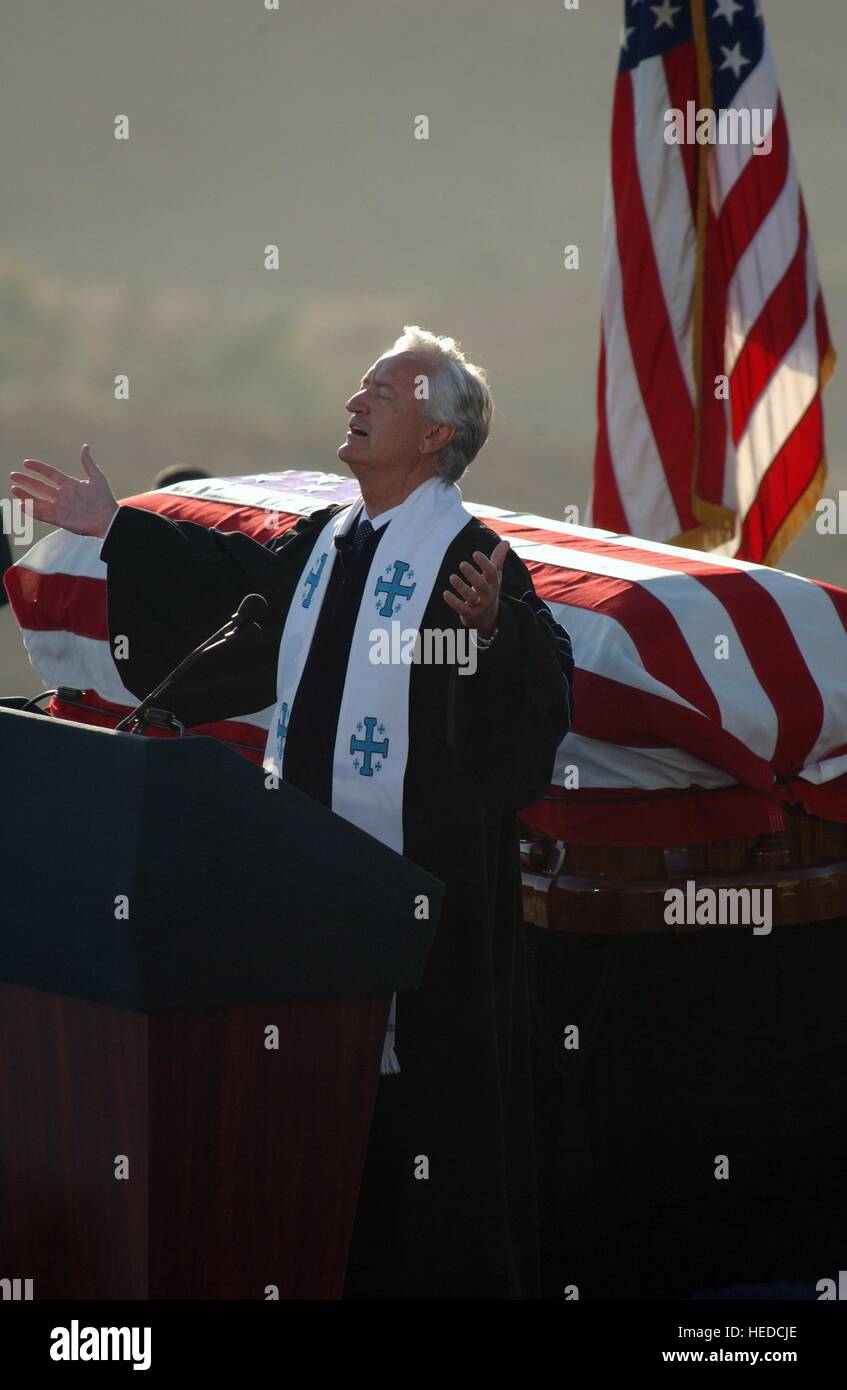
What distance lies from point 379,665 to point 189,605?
33cm

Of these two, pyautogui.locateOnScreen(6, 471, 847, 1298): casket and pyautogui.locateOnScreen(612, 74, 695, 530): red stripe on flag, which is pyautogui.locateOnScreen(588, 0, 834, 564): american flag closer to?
pyautogui.locateOnScreen(612, 74, 695, 530): red stripe on flag

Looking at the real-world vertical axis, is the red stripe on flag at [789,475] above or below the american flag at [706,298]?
below

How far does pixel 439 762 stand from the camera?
226cm

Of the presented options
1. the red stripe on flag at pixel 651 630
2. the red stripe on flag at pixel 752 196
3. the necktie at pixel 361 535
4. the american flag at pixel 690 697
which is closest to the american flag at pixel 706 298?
the red stripe on flag at pixel 752 196

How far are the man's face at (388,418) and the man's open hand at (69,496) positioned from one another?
13.8 inches

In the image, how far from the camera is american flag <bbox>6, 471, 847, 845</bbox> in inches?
109

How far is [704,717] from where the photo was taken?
2754 millimetres

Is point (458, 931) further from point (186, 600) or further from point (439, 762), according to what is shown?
point (186, 600)

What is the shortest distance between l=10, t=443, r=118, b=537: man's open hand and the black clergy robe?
0.05 metres

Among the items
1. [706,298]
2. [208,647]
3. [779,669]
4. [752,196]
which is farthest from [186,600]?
[752,196]

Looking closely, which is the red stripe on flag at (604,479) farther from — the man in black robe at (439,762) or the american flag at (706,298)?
the man in black robe at (439,762)

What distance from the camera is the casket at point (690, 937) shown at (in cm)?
277

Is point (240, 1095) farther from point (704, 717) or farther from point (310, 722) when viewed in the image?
point (704, 717)
